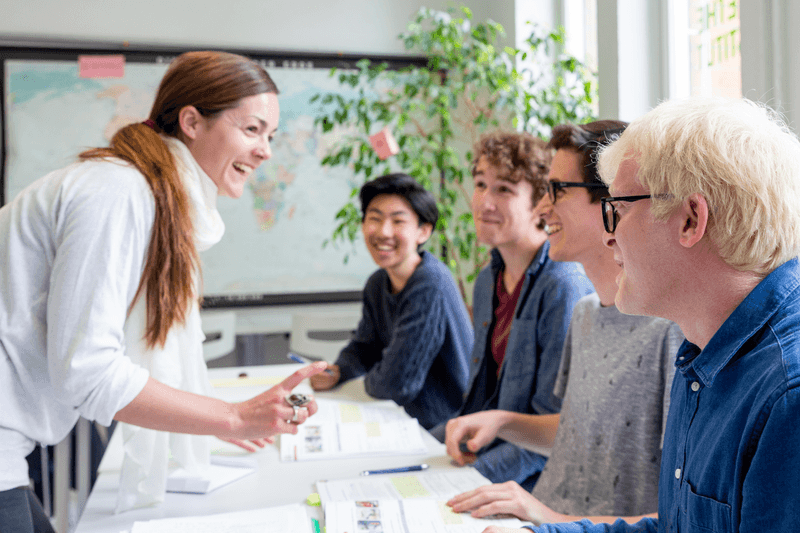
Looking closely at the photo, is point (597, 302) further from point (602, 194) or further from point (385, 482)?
point (385, 482)

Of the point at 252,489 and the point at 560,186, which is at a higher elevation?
the point at 560,186

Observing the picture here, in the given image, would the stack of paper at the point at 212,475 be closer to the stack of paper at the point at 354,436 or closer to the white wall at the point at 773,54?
the stack of paper at the point at 354,436

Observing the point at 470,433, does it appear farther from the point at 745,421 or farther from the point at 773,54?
the point at 773,54

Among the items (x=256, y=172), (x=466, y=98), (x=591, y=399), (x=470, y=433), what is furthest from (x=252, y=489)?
(x=256, y=172)

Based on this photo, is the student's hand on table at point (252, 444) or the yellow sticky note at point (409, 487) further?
the student's hand on table at point (252, 444)

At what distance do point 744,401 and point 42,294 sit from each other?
1025mm

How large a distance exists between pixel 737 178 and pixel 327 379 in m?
1.63

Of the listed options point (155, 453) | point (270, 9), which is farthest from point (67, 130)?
point (155, 453)

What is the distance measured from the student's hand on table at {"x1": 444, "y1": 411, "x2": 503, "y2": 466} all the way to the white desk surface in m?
0.03

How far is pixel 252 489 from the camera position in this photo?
1.27 m

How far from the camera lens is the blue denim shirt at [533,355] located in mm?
1488

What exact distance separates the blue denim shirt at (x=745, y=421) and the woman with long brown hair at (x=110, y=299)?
0.64 meters

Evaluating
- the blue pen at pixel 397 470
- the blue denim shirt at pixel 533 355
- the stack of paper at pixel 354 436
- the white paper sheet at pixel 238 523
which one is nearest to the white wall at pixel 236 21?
the blue denim shirt at pixel 533 355

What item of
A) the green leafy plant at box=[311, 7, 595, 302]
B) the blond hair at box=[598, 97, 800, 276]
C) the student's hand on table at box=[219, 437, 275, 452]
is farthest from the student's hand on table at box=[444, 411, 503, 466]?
the green leafy plant at box=[311, 7, 595, 302]
